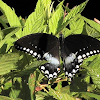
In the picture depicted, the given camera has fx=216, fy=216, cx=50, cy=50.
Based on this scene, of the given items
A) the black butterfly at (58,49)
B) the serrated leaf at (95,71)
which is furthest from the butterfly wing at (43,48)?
the serrated leaf at (95,71)

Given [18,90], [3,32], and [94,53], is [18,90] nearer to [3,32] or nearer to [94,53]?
[3,32]

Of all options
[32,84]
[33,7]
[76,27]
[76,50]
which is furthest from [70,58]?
[33,7]

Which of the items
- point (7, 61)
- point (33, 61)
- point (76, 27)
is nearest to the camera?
point (7, 61)

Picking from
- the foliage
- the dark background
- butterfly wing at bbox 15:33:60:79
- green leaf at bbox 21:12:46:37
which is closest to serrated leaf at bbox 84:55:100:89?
the foliage

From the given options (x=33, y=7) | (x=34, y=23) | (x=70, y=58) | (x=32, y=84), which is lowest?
(x=32, y=84)

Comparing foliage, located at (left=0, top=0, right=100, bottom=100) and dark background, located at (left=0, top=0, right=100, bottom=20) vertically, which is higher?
dark background, located at (left=0, top=0, right=100, bottom=20)

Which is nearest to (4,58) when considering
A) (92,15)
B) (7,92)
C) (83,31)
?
(7,92)

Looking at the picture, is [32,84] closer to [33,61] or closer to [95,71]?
[33,61]

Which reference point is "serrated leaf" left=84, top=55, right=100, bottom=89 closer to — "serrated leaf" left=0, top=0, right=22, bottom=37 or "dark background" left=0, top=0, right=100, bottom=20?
"serrated leaf" left=0, top=0, right=22, bottom=37
